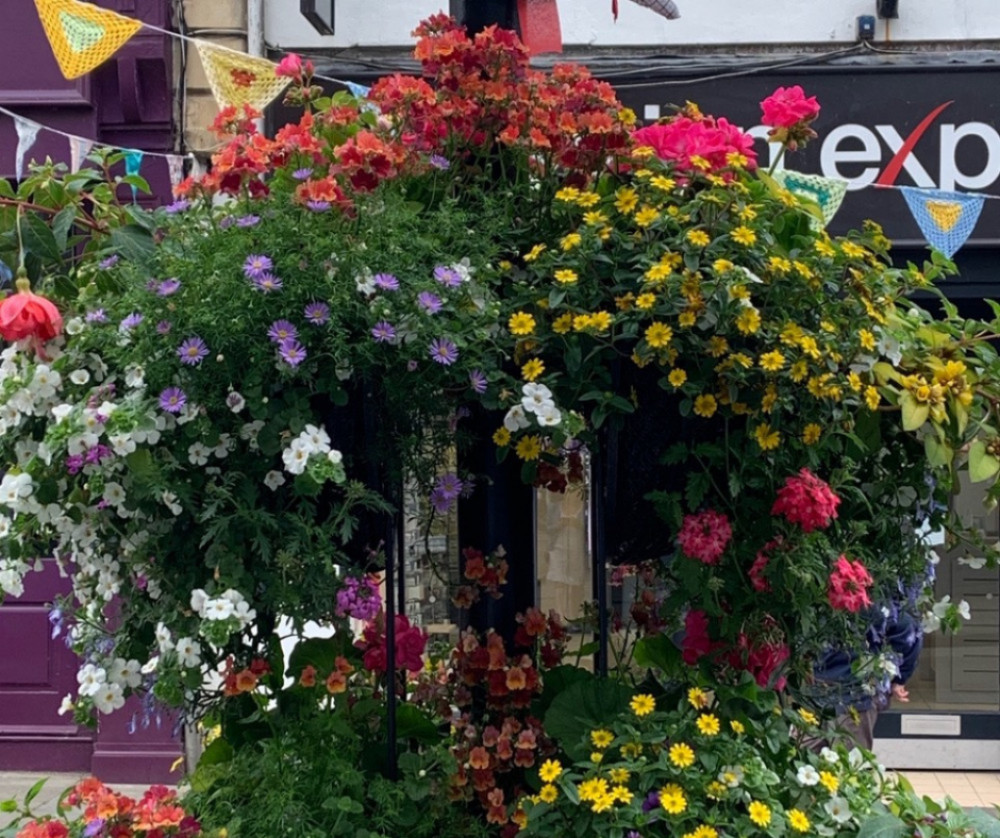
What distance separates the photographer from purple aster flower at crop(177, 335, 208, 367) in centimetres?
186

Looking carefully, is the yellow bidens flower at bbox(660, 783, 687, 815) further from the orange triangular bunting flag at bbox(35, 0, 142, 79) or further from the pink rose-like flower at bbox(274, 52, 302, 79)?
the orange triangular bunting flag at bbox(35, 0, 142, 79)

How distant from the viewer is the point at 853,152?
6641 millimetres

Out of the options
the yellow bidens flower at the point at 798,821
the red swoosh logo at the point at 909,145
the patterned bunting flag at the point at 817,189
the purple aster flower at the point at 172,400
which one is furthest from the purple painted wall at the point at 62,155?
the yellow bidens flower at the point at 798,821

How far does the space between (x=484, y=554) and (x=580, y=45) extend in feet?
16.1

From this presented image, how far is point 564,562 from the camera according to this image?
3131 millimetres

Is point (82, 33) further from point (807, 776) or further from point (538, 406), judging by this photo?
point (807, 776)

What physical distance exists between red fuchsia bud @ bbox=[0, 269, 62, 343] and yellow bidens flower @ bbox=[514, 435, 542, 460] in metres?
0.73

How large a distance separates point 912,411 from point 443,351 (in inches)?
29.0

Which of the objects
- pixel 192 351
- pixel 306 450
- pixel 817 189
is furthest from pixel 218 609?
pixel 817 189

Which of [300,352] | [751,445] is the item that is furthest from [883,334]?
[300,352]

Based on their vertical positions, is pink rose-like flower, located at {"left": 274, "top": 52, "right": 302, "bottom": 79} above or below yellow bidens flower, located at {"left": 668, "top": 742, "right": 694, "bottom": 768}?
above

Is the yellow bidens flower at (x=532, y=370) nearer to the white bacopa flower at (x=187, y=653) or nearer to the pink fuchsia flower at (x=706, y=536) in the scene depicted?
the pink fuchsia flower at (x=706, y=536)

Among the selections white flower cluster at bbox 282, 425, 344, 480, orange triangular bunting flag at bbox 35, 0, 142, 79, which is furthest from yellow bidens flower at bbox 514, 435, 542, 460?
orange triangular bunting flag at bbox 35, 0, 142, 79

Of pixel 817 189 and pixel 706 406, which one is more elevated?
pixel 817 189
